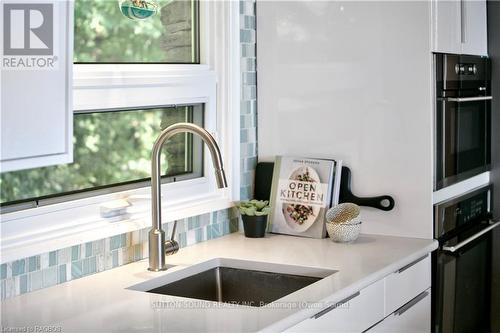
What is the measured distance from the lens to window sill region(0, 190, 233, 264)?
95.3 inches

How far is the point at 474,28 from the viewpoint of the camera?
11.5ft

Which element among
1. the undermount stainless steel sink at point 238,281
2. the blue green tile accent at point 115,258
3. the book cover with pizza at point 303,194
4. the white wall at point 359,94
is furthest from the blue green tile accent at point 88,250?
the white wall at point 359,94

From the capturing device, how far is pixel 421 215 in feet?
10.3

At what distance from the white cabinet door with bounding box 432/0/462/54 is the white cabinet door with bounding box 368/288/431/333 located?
0.88 m

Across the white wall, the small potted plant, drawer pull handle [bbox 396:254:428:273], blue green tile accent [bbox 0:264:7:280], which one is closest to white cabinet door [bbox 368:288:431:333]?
drawer pull handle [bbox 396:254:428:273]

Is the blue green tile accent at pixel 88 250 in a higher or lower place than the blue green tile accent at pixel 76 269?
higher

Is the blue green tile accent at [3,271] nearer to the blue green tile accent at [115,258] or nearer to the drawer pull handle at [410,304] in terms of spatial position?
the blue green tile accent at [115,258]

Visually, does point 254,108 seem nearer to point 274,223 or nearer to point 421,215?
point 274,223

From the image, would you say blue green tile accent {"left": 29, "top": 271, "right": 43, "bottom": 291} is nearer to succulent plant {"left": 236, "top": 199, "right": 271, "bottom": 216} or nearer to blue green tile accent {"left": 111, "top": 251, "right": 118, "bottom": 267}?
blue green tile accent {"left": 111, "top": 251, "right": 118, "bottom": 267}

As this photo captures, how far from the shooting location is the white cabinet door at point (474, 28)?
340 cm

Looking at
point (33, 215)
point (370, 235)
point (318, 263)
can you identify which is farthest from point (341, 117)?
point (33, 215)

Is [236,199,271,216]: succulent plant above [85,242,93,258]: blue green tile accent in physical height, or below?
above

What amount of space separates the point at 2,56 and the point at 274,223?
55.3 inches

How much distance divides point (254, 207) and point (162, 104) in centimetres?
53
